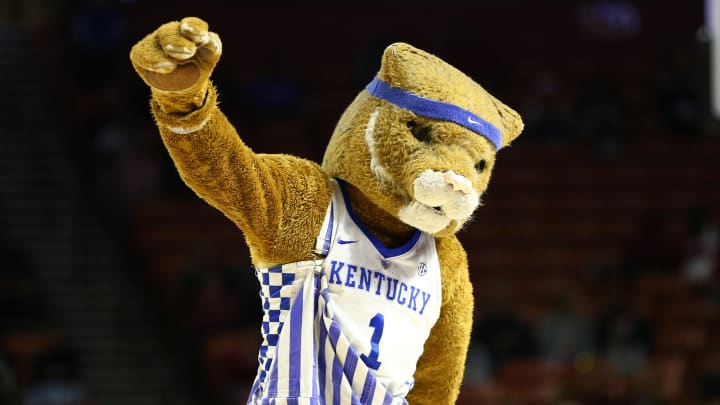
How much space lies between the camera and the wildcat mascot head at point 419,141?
2135 mm

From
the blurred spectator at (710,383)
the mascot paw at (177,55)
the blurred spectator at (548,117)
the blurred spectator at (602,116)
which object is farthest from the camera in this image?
the blurred spectator at (548,117)

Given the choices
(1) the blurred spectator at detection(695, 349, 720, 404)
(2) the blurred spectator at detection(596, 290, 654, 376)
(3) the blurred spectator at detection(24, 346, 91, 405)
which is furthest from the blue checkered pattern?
(2) the blurred spectator at detection(596, 290, 654, 376)

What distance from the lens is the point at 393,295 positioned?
7.34 ft

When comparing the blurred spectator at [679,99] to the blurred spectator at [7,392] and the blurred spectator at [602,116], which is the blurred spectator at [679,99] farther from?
the blurred spectator at [7,392]

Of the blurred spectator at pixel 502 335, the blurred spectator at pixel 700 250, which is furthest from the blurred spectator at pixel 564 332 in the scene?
the blurred spectator at pixel 700 250

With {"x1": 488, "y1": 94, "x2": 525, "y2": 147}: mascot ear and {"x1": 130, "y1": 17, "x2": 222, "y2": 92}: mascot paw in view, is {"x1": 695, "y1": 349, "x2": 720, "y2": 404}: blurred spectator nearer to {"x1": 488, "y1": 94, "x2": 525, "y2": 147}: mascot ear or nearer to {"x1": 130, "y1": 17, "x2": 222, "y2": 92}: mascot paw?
{"x1": 488, "y1": 94, "x2": 525, "y2": 147}: mascot ear

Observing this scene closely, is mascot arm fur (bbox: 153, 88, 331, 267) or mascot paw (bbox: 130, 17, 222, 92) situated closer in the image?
mascot paw (bbox: 130, 17, 222, 92)

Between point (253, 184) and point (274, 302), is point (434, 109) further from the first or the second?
point (274, 302)

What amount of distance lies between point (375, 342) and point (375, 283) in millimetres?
112

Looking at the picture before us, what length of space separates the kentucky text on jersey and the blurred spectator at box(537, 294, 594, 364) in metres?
4.90

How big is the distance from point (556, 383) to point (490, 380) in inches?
14.4

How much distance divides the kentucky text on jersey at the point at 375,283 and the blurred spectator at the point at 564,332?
4.90 m

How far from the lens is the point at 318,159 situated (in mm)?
8547

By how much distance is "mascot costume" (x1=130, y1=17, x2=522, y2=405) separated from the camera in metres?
2.13
